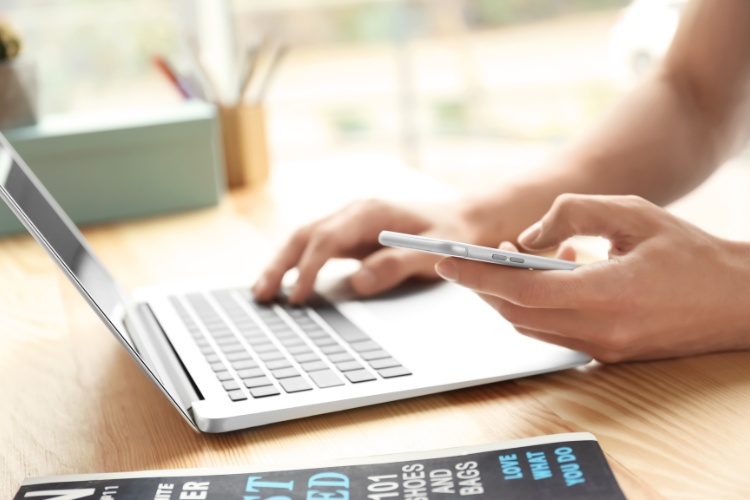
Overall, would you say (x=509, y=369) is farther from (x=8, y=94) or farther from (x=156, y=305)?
(x=8, y=94)

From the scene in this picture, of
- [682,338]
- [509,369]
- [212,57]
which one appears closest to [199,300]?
[509,369]

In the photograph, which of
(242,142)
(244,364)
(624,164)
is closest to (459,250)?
(244,364)

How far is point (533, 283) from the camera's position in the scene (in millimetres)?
598

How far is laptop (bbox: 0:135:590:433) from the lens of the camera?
608mm

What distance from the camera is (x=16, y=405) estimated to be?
0.69 m

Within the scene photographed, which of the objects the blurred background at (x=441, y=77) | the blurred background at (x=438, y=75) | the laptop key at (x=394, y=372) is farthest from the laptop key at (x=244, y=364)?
the blurred background at (x=438, y=75)

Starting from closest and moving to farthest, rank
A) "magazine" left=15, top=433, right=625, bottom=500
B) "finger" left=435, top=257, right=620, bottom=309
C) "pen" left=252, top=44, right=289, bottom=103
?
1. "magazine" left=15, top=433, right=625, bottom=500
2. "finger" left=435, top=257, right=620, bottom=309
3. "pen" left=252, top=44, right=289, bottom=103

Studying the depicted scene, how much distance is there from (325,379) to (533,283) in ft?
0.57

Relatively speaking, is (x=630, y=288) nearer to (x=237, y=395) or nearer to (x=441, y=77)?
(x=237, y=395)

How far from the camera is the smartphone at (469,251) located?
0.54 m

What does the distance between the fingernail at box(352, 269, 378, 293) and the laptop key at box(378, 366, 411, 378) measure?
21cm

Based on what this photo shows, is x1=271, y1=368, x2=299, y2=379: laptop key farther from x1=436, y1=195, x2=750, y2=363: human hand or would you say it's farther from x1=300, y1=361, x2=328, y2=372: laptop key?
x1=436, y1=195, x2=750, y2=363: human hand

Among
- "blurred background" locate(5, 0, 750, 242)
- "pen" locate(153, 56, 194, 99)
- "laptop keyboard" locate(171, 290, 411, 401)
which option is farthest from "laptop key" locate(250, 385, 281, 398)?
"blurred background" locate(5, 0, 750, 242)

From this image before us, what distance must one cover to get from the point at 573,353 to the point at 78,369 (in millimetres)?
440
